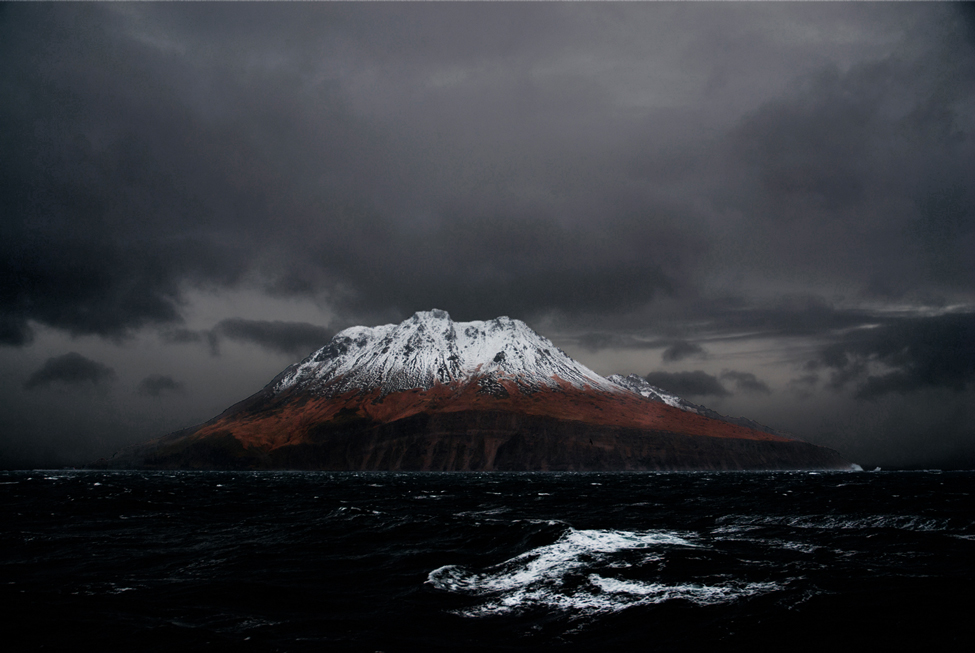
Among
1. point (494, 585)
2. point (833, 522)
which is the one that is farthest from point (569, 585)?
point (833, 522)

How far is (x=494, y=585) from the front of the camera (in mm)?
28953

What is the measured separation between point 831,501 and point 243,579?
7063 centimetres

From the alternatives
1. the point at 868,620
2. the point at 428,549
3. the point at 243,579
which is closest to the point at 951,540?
the point at 868,620

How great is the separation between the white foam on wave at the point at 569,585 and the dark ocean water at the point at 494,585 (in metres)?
0.15

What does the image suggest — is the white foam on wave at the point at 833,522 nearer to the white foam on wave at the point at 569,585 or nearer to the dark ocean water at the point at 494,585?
the dark ocean water at the point at 494,585

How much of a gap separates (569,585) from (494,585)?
3.80 metres

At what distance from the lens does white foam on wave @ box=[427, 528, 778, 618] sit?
25.0 meters

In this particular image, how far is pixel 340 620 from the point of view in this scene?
75.8 feet

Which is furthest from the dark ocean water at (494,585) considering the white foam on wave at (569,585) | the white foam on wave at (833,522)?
the white foam on wave at (833,522)

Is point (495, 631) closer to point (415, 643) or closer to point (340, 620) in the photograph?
point (415, 643)

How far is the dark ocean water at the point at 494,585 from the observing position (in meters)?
20.7

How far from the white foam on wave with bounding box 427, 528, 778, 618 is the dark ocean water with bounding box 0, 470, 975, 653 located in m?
0.15

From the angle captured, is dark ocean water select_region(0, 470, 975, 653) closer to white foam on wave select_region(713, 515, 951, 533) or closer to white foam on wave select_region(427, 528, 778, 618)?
white foam on wave select_region(427, 528, 778, 618)

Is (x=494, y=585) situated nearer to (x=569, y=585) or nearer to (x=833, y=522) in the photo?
(x=569, y=585)
